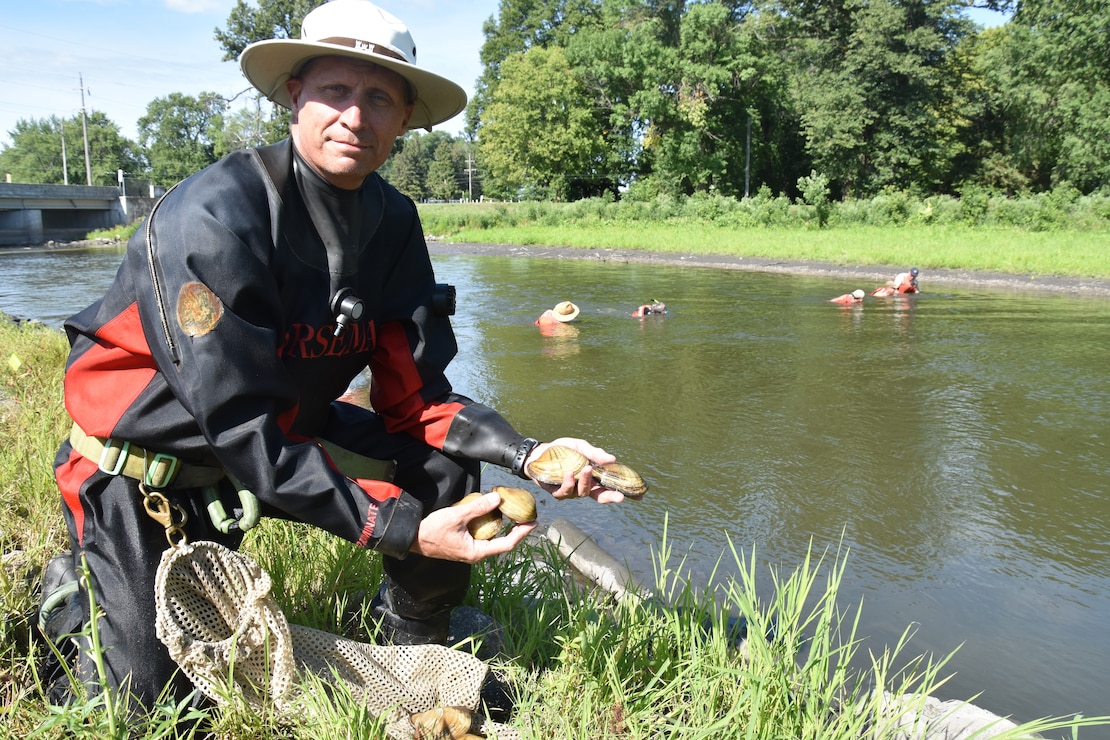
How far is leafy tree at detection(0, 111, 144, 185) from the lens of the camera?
94.2 m

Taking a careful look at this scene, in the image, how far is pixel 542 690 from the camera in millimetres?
2572

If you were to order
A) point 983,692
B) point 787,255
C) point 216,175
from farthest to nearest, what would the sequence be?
point 787,255 → point 983,692 → point 216,175

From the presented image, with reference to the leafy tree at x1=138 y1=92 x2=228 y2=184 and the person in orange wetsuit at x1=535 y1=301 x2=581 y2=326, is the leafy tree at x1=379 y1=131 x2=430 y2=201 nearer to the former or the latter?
the leafy tree at x1=138 y1=92 x2=228 y2=184

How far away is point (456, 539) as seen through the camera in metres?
2.22

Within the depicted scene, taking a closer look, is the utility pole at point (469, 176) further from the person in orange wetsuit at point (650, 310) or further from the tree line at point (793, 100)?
the person in orange wetsuit at point (650, 310)

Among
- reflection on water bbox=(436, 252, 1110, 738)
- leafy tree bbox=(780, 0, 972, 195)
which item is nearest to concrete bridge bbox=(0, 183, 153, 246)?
leafy tree bbox=(780, 0, 972, 195)

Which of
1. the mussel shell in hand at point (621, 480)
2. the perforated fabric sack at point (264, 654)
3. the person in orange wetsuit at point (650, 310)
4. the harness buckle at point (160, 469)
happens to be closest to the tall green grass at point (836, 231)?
the person in orange wetsuit at point (650, 310)

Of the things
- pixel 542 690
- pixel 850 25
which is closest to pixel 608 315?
pixel 542 690

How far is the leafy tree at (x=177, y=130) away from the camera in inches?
3629

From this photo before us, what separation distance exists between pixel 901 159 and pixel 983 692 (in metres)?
41.6

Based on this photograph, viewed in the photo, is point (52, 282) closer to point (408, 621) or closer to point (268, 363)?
point (408, 621)

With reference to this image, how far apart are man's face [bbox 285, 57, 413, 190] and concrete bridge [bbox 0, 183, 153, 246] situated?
4440cm

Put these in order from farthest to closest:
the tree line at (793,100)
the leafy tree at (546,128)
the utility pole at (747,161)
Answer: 1. the leafy tree at (546,128)
2. the utility pole at (747,161)
3. the tree line at (793,100)

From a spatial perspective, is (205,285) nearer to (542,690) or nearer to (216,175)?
(216,175)
